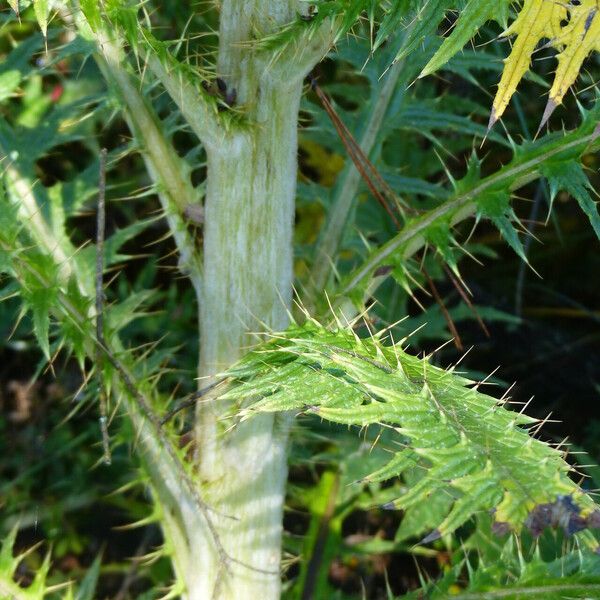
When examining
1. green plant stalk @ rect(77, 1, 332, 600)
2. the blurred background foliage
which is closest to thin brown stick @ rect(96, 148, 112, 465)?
green plant stalk @ rect(77, 1, 332, 600)

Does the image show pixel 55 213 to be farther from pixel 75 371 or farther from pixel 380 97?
pixel 75 371

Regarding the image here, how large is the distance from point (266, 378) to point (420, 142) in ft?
5.19

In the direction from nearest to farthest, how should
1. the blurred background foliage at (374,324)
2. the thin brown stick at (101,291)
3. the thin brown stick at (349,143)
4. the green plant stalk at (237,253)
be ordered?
the green plant stalk at (237,253) → the thin brown stick at (101,291) → the thin brown stick at (349,143) → the blurred background foliage at (374,324)

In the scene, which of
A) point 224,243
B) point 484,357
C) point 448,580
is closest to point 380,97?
point 224,243

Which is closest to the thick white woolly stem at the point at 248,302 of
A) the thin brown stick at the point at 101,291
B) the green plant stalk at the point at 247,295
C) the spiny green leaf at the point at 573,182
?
the green plant stalk at the point at 247,295

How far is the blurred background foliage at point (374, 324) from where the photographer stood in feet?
6.01

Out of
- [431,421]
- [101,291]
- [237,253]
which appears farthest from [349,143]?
[431,421]

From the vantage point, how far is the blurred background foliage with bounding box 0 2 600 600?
1.83 metres

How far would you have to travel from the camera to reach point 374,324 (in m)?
1.74

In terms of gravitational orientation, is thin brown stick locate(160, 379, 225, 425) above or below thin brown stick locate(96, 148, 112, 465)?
below

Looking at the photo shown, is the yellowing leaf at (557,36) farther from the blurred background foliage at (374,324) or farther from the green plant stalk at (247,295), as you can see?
the blurred background foliage at (374,324)

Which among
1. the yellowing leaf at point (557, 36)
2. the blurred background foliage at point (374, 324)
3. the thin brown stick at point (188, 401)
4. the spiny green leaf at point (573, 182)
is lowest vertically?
the blurred background foliage at point (374, 324)

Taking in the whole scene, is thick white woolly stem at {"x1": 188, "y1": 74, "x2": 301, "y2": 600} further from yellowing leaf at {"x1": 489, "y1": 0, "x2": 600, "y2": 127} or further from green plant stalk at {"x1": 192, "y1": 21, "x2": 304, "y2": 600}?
yellowing leaf at {"x1": 489, "y1": 0, "x2": 600, "y2": 127}

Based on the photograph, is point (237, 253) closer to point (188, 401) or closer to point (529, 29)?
point (188, 401)
